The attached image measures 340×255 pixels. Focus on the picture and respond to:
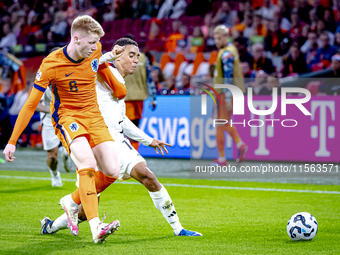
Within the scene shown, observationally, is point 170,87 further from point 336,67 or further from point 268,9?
point 336,67

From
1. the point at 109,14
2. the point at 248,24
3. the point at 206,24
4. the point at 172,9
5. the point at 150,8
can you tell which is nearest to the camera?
the point at 248,24

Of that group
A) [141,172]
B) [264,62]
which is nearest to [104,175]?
[141,172]

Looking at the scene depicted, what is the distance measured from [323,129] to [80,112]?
6830mm

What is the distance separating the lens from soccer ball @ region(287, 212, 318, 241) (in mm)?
4855

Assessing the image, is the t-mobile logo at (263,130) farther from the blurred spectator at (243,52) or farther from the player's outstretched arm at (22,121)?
the player's outstretched arm at (22,121)

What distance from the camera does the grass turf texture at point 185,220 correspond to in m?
4.59

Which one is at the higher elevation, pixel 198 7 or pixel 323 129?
pixel 198 7

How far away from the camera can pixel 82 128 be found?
4.49 metres

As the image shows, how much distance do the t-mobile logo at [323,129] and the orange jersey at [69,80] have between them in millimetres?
6559

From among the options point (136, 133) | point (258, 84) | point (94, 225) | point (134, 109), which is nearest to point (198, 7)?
point (258, 84)

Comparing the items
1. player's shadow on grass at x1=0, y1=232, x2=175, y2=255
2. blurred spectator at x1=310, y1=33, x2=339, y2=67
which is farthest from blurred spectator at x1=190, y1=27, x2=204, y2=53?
player's shadow on grass at x1=0, y1=232, x2=175, y2=255

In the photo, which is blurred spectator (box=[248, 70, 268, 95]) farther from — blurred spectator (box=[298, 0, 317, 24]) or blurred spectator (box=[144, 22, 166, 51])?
blurred spectator (box=[144, 22, 166, 51])

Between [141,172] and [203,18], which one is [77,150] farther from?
[203,18]

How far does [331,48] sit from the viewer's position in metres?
12.3
